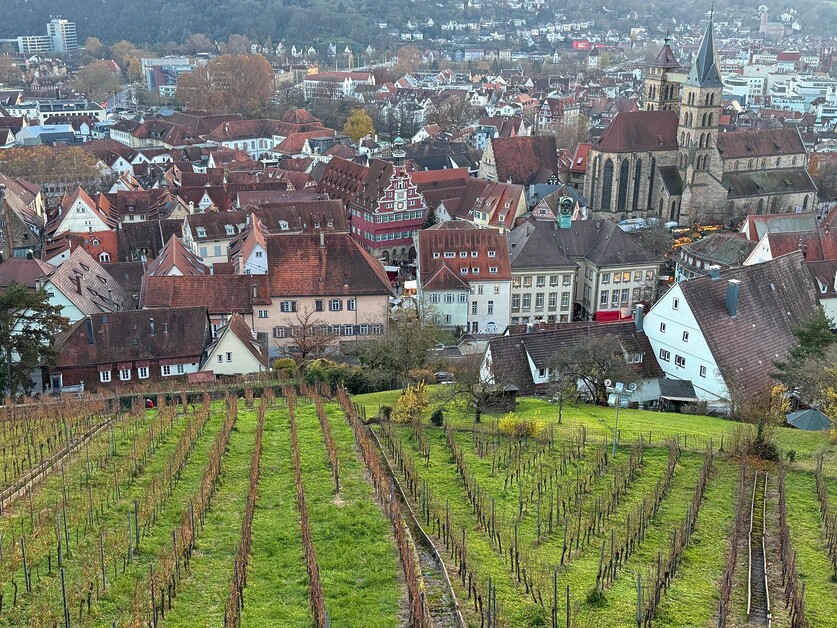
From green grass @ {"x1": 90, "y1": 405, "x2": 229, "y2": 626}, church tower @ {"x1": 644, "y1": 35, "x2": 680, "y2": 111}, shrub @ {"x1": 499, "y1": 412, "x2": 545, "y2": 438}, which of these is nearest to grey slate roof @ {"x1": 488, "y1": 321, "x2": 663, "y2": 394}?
shrub @ {"x1": 499, "y1": 412, "x2": 545, "y2": 438}

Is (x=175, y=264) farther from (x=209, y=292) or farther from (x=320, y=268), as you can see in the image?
(x=320, y=268)

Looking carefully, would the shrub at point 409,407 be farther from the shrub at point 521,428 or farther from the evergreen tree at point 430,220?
the evergreen tree at point 430,220

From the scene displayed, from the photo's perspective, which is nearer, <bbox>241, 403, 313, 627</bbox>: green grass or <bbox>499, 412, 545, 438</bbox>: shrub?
<bbox>241, 403, 313, 627</bbox>: green grass

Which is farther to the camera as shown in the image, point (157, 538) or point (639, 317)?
point (639, 317)

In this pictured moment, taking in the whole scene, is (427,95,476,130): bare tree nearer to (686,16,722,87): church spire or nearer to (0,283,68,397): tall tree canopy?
(686,16,722,87): church spire

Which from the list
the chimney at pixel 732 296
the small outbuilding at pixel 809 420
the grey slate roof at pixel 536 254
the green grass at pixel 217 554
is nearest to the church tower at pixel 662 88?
the grey slate roof at pixel 536 254

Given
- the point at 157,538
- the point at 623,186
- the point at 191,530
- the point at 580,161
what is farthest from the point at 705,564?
the point at 580,161
